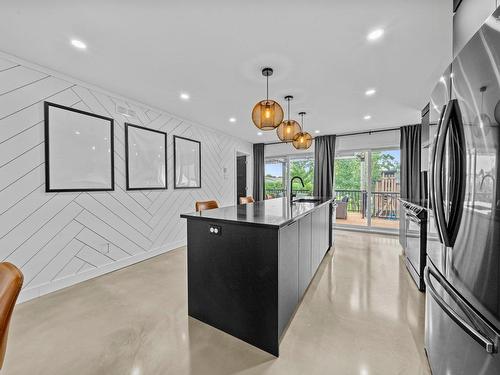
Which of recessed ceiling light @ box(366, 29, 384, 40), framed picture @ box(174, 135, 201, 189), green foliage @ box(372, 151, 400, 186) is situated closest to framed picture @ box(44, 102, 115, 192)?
framed picture @ box(174, 135, 201, 189)

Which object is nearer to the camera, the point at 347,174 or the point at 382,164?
the point at 382,164

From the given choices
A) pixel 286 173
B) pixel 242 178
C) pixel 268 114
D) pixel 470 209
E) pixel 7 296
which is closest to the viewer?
pixel 7 296

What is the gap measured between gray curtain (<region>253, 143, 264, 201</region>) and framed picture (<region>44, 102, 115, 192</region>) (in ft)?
14.6

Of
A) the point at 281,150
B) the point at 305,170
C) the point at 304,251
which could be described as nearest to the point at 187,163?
the point at 304,251

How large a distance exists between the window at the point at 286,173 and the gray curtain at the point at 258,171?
0.23 metres

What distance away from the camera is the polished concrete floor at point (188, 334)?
1519 mm

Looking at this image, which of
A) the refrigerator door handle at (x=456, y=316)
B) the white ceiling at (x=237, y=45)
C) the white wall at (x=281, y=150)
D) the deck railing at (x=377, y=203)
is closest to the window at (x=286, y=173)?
the white wall at (x=281, y=150)

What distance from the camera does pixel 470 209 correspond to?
96cm

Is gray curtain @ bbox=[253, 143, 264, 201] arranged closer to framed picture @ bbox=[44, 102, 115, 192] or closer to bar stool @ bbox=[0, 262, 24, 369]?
framed picture @ bbox=[44, 102, 115, 192]

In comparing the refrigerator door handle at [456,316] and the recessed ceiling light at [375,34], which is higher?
the recessed ceiling light at [375,34]

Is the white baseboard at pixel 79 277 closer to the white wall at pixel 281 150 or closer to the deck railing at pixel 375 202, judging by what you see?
the deck railing at pixel 375 202

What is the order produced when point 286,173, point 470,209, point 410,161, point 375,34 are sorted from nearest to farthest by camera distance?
point 470,209
point 375,34
point 410,161
point 286,173

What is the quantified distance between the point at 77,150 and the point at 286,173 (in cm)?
520

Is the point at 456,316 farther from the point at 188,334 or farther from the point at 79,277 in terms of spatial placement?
the point at 79,277
